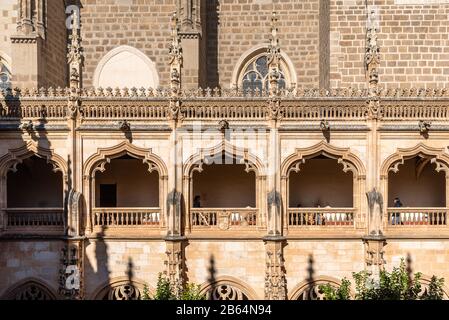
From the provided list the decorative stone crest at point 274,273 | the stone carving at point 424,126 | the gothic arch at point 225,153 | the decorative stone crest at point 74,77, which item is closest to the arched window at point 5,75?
the decorative stone crest at point 74,77

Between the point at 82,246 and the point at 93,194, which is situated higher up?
the point at 93,194

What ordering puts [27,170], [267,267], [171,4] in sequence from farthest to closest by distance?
1. [171,4]
2. [27,170]
3. [267,267]

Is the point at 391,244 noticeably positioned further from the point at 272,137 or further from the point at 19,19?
the point at 19,19

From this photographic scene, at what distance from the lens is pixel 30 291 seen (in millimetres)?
20906

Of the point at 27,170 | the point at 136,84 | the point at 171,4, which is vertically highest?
the point at 171,4

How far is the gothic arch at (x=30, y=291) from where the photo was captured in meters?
20.8

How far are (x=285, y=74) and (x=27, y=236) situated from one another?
1402cm

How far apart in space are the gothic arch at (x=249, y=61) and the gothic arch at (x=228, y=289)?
10.5m

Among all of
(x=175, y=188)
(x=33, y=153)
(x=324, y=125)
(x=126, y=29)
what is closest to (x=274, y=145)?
(x=324, y=125)

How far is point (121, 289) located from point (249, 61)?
42.1ft

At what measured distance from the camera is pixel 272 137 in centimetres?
2086

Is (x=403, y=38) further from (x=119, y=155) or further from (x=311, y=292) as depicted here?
(x=119, y=155)

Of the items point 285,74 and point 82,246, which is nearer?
point 82,246

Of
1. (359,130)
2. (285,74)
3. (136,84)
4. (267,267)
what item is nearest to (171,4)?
(136,84)
